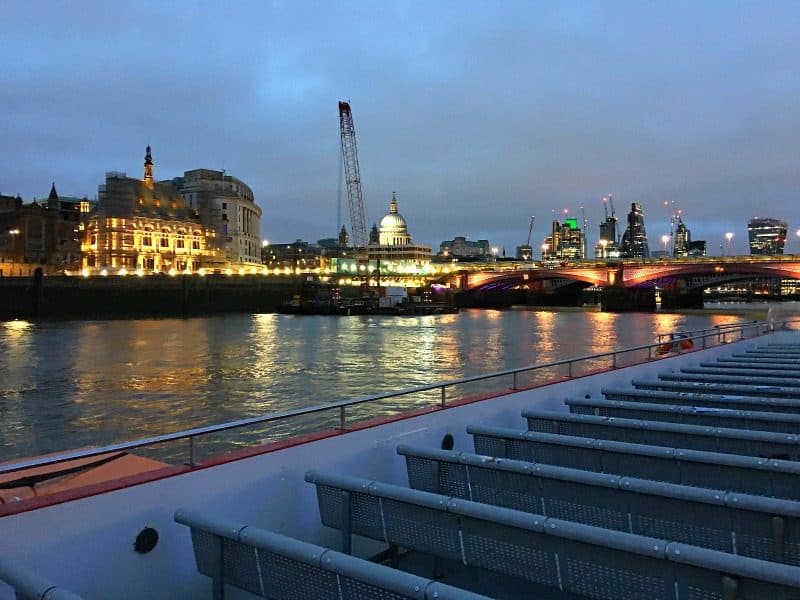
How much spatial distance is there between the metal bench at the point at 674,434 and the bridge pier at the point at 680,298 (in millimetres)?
140507

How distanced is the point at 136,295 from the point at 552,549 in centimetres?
11742

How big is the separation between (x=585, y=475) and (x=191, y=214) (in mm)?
181837

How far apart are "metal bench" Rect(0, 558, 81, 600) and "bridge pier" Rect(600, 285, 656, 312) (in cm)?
12622

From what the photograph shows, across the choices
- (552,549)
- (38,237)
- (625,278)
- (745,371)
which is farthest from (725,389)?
(38,237)

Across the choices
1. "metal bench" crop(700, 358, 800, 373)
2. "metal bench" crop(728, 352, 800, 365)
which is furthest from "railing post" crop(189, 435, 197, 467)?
"metal bench" crop(728, 352, 800, 365)

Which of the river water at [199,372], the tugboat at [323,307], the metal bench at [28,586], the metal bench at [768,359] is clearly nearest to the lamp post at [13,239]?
the tugboat at [323,307]

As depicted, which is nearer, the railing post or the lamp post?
the railing post

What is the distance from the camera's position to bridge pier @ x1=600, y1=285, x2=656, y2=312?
122438 millimetres

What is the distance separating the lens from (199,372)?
32656 mm

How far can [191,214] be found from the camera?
17512cm

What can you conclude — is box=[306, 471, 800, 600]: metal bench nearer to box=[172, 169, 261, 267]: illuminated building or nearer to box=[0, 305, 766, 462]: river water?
box=[0, 305, 766, 462]: river water

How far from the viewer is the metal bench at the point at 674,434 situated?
6.51m

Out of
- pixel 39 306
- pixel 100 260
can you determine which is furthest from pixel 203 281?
pixel 100 260

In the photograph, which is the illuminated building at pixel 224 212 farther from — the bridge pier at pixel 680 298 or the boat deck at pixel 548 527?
the boat deck at pixel 548 527
